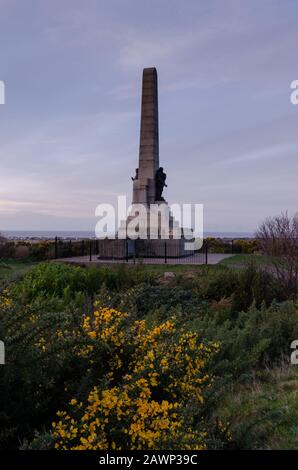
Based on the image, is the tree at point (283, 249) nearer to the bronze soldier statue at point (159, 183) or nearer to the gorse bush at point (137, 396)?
the gorse bush at point (137, 396)

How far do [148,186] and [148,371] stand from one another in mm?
23128

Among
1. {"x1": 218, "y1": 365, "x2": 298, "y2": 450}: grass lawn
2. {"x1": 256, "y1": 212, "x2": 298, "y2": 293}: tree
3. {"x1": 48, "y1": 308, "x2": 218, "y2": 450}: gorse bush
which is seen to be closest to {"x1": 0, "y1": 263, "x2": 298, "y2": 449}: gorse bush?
{"x1": 48, "y1": 308, "x2": 218, "y2": 450}: gorse bush

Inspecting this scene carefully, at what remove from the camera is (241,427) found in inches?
154

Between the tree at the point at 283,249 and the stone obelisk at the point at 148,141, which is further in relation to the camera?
the stone obelisk at the point at 148,141

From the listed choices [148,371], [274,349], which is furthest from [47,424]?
[274,349]

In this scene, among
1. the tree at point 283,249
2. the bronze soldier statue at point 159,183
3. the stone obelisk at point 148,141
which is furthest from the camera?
the bronze soldier statue at point 159,183

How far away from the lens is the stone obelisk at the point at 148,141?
2661 centimetres

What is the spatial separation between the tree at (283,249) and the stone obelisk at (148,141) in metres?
14.0

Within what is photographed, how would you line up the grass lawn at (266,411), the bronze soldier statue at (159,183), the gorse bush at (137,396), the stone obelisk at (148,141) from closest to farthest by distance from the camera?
the gorse bush at (137,396) → the grass lawn at (266,411) → the stone obelisk at (148,141) → the bronze soldier statue at (159,183)

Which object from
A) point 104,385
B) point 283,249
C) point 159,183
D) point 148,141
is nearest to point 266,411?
point 104,385

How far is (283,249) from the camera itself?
12750 mm

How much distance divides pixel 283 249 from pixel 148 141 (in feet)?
51.0

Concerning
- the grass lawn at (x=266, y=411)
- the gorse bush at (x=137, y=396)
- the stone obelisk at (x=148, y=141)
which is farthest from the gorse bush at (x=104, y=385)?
the stone obelisk at (x=148, y=141)

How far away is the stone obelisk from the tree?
1397 cm
